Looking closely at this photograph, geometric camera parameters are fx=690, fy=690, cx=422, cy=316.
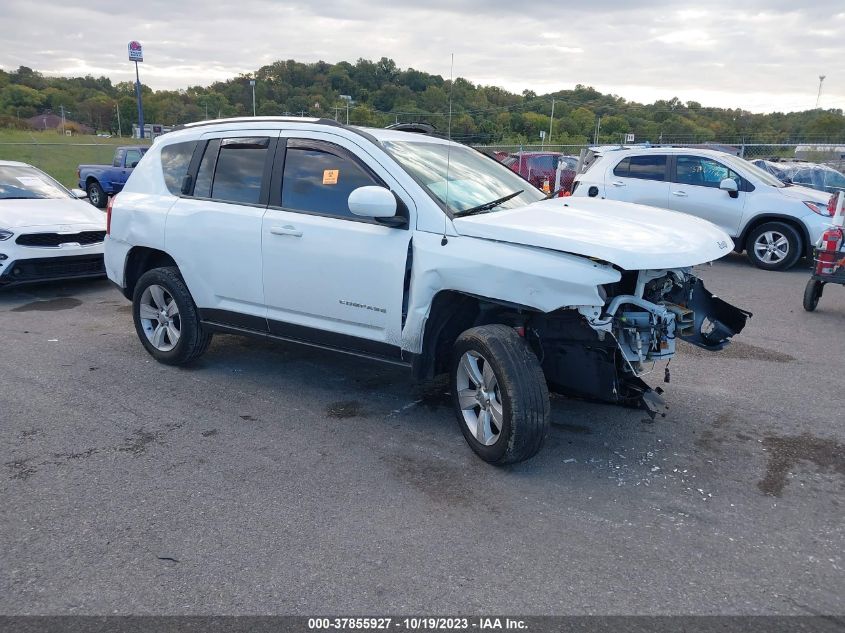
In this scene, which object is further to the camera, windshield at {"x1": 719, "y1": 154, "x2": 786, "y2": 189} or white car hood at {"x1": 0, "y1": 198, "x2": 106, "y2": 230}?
windshield at {"x1": 719, "y1": 154, "x2": 786, "y2": 189}

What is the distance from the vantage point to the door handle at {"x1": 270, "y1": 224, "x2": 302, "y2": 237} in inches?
186

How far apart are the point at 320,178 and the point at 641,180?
28.1 ft

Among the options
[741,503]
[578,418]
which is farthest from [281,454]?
[741,503]

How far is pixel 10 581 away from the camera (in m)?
2.97

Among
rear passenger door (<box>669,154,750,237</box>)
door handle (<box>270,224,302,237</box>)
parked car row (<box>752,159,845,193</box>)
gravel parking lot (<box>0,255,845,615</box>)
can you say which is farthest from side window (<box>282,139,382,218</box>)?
parked car row (<box>752,159,845,193</box>)

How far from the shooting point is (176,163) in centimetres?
567

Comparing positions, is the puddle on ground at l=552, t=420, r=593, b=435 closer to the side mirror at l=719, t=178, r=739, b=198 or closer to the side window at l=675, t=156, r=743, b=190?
the side mirror at l=719, t=178, r=739, b=198

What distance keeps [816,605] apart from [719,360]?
11.7ft

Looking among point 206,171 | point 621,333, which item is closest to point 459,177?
point 621,333

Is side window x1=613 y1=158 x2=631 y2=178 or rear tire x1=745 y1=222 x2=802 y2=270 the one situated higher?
side window x1=613 y1=158 x2=631 y2=178

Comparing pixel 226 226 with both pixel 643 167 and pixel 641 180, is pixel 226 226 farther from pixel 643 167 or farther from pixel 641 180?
pixel 643 167

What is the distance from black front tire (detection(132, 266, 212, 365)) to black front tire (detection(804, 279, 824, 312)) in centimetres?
664

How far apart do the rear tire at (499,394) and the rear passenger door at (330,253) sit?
21.5 inches

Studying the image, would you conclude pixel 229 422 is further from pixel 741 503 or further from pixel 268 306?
pixel 741 503
